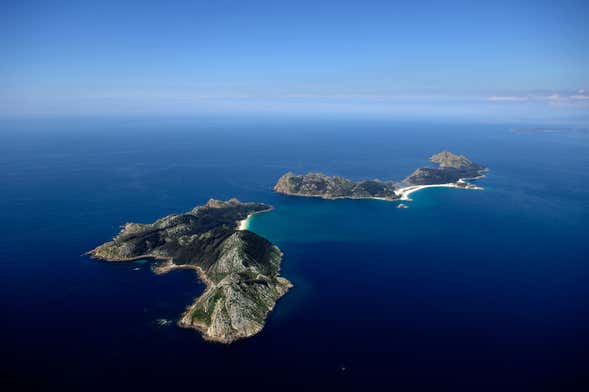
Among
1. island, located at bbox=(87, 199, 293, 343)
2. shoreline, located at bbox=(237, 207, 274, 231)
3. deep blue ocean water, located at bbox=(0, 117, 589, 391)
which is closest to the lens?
deep blue ocean water, located at bbox=(0, 117, 589, 391)

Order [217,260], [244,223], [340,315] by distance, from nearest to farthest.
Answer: [340,315], [217,260], [244,223]

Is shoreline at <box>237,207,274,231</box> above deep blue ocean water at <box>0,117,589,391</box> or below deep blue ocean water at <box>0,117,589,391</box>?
above

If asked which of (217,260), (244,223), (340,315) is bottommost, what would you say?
(340,315)

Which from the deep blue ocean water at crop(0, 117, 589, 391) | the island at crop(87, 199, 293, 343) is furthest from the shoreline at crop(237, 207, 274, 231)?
the deep blue ocean water at crop(0, 117, 589, 391)

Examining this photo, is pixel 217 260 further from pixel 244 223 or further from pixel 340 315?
pixel 244 223

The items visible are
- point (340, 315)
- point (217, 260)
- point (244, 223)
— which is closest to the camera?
point (340, 315)

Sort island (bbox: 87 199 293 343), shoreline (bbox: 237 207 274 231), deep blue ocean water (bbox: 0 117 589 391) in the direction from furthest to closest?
shoreline (bbox: 237 207 274 231) → island (bbox: 87 199 293 343) → deep blue ocean water (bbox: 0 117 589 391)

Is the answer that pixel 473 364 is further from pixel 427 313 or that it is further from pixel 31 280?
pixel 31 280

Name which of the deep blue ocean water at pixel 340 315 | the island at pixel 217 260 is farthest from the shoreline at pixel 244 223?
the deep blue ocean water at pixel 340 315

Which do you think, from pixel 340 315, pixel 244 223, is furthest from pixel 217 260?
pixel 244 223

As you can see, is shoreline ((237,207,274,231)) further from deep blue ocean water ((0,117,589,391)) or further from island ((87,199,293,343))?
deep blue ocean water ((0,117,589,391))
